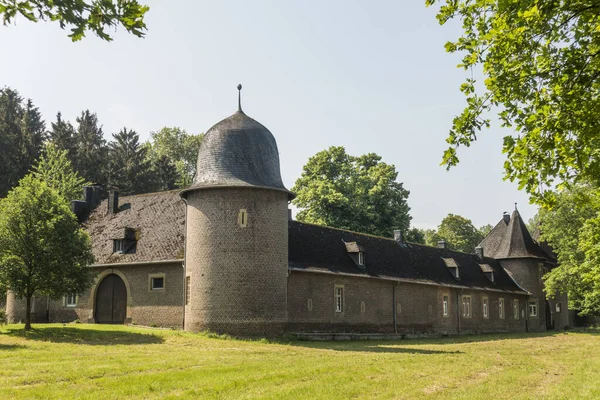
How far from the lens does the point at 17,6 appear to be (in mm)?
5844

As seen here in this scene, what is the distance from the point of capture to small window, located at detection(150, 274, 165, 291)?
28.4 metres

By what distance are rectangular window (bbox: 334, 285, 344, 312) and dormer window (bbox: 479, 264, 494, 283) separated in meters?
18.2

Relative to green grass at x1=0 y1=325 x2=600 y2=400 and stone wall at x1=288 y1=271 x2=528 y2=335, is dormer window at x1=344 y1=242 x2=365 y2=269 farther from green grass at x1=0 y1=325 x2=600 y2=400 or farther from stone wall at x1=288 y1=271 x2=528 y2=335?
green grass at x1=0 y1=325 x2=600 y2=400

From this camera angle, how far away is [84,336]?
2252 cm

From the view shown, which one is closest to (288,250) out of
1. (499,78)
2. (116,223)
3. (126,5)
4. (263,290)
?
(263,290)

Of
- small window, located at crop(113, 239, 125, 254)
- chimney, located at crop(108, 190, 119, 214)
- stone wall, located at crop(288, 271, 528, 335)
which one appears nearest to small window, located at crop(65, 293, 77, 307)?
small window, located at crop(113, 239, 125, 254)

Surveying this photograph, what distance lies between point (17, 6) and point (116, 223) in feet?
91.0

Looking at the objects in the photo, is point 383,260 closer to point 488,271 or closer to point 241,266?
point 241,266

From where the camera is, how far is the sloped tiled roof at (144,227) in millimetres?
29031

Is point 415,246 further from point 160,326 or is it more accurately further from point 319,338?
point 160,326

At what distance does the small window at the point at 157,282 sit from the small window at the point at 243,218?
4887 millimetres

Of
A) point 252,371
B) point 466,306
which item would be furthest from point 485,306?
point 252,371

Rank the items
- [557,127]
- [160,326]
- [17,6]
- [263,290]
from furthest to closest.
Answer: [160,326] < [263,290] < [557,127] < [17,6]

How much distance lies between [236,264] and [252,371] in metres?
10.8
